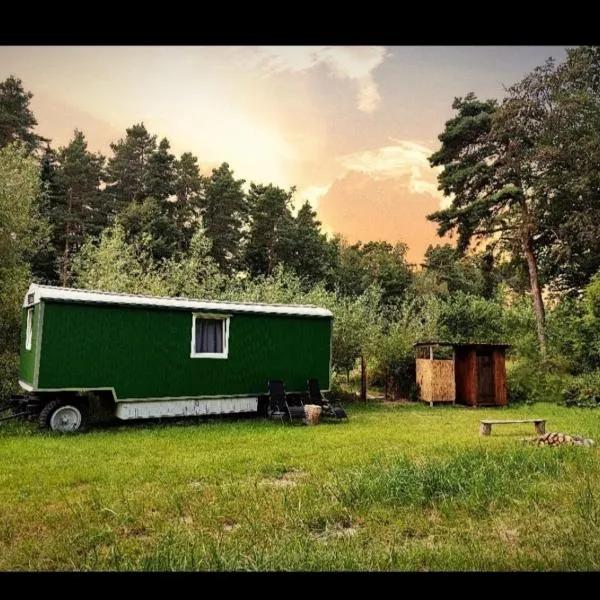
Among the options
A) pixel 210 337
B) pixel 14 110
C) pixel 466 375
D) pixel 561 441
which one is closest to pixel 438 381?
pixel 466 375

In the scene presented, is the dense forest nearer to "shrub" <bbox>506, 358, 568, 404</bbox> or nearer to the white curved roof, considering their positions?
"shrub" <bbox>506, 358, 568, 404</bbox>

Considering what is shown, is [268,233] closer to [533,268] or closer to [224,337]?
[533,268]

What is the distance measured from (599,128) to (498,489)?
1293cm

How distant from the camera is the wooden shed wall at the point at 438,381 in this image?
1398 centimetres

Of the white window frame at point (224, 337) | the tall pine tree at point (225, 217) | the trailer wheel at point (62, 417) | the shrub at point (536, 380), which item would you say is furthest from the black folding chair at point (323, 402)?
the tall pine tree at point (225, 217)

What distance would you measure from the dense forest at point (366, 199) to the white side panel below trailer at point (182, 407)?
3.36m

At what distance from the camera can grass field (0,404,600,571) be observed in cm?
337

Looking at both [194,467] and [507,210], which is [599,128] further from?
[194,467]

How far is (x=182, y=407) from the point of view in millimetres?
9969

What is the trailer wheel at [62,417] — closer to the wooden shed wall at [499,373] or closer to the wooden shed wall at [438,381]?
the wooden shed wall at [438,381]

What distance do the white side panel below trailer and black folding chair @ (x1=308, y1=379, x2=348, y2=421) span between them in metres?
1.28

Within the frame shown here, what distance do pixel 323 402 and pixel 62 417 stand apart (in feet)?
17.1
